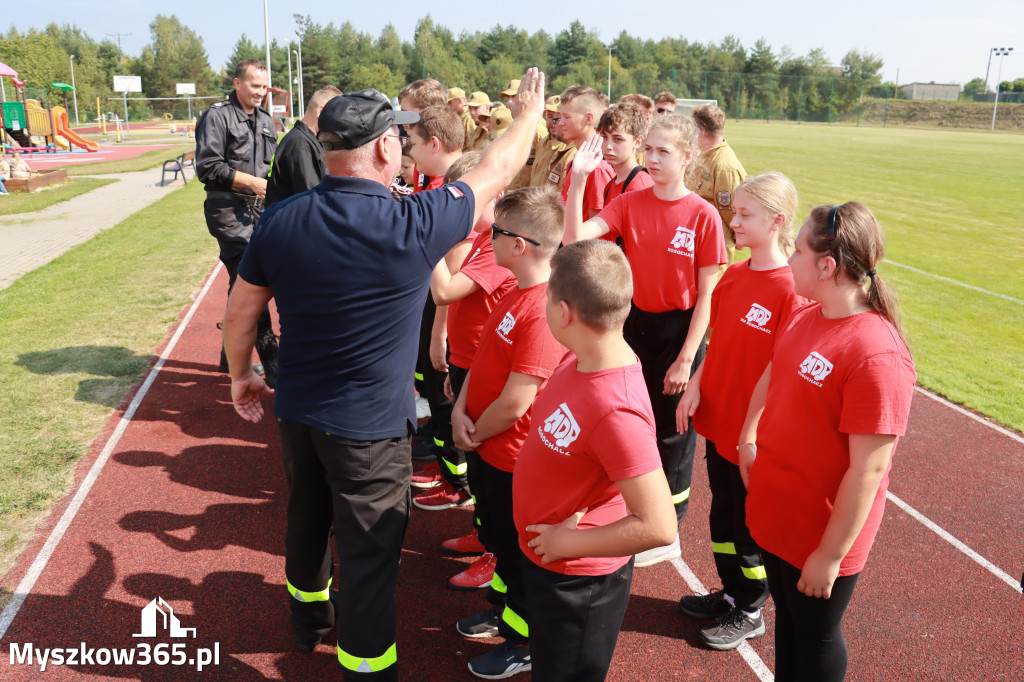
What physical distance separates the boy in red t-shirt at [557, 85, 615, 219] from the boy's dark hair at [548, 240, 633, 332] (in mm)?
3482

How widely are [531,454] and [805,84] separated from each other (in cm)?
7423

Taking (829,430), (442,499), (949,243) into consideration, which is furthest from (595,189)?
(949,243)

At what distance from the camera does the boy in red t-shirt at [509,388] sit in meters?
2.87

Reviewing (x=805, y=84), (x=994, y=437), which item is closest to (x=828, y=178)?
(x=994, y=437)

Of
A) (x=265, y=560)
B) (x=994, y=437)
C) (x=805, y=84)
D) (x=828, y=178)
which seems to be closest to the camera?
(x=265, y=560)

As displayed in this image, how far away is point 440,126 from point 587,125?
1.98 metres

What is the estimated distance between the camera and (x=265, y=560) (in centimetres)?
412

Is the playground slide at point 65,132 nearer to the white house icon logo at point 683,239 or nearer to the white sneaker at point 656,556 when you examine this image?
the white house icon logo at point 683,239

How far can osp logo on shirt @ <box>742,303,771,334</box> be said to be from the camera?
10.5 feet

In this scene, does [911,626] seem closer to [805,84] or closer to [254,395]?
[254,395]

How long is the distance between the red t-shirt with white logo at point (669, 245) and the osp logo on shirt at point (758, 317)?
835 millimetres

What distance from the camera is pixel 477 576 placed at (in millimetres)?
3947

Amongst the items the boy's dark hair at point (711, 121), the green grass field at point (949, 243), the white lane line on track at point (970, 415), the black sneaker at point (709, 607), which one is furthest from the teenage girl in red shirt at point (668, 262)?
the green grass field at point (949, 243)

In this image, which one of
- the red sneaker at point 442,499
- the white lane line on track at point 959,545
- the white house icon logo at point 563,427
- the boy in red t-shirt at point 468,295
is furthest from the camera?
the red sneaker at point 442,499
